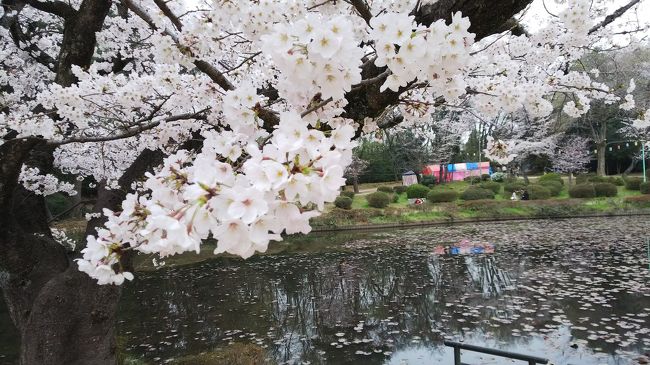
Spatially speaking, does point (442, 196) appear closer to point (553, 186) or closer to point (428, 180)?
point (553, 186)

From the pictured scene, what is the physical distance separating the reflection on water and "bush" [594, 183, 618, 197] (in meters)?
7.72

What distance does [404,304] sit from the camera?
7363mm

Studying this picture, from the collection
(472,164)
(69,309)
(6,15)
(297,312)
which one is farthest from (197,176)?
(472,164)

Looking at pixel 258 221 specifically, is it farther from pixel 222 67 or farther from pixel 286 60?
pixel 222 67

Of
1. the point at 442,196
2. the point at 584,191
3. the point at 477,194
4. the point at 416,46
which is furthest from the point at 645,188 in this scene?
the point at 416,46

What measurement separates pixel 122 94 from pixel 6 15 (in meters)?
2.62

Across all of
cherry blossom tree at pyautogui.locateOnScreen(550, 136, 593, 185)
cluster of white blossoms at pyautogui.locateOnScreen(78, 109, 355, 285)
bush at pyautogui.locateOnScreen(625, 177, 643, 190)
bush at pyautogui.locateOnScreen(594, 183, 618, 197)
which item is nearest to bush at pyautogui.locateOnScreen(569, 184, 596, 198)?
bush at pyautogui.locateOnScreen(594, 183, 618, 197)

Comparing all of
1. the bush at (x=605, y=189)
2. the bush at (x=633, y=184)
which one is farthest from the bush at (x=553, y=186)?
the bush at (x=633, y=184)

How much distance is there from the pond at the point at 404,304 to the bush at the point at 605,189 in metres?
7.34

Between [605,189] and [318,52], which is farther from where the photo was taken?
[605,189]

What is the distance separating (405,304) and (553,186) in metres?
16.8

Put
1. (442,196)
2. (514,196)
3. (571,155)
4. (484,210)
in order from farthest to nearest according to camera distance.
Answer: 1. (571,155)
2. (514,196)
3. (442,196)
4. (484,210)

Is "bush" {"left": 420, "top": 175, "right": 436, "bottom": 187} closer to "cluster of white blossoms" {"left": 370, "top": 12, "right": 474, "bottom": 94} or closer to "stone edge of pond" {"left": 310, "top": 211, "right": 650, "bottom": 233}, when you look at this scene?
"stone edge of pond" {"left": 310, "top": 211, "right": 650, "bottom": 233}

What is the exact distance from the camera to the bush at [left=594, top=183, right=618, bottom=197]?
19281 mm
